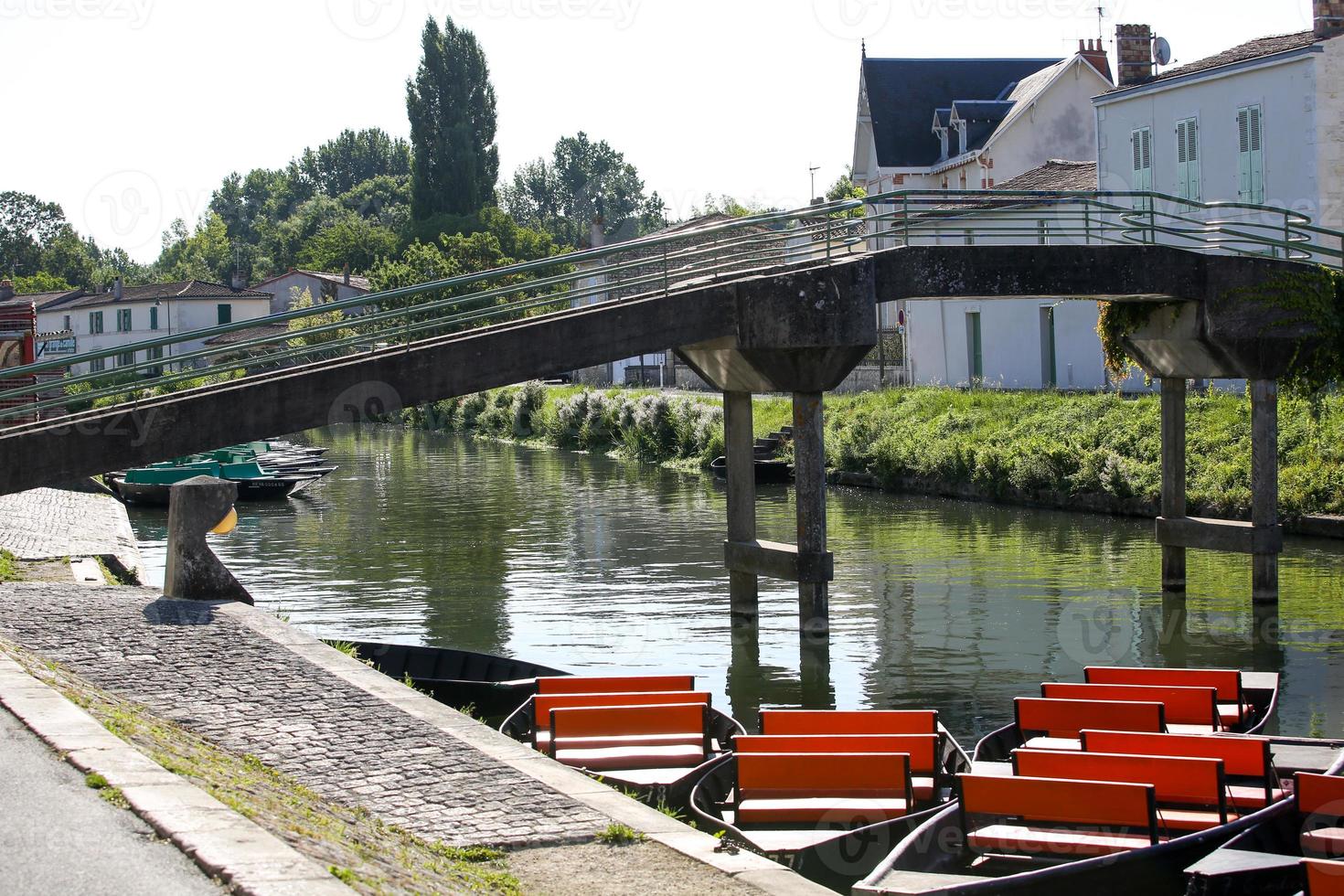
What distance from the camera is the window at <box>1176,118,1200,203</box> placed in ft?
120

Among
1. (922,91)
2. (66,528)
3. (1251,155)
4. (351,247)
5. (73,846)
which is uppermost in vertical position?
(351,247)

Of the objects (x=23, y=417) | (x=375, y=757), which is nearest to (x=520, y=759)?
(x=375, y=757)

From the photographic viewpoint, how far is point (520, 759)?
10266mm

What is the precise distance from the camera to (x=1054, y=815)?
10.3m

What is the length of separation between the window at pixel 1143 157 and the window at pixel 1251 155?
350cm

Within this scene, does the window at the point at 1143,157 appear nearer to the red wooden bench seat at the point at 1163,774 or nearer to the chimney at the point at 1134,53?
the chimney at the point at 1134,53

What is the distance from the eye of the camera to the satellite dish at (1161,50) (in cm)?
4022

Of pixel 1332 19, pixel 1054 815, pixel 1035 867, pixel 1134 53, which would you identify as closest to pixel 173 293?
pixel 1134 53

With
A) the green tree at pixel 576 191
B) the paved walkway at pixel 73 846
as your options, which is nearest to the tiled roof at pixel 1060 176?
the paved walkway at pixel 73 846

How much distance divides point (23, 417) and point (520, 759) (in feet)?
89.3

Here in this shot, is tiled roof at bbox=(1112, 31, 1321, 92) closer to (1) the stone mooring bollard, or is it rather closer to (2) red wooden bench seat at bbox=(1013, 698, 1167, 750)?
(2) red wooden bench seat at bbox=(1013, 698, 1167, 750)

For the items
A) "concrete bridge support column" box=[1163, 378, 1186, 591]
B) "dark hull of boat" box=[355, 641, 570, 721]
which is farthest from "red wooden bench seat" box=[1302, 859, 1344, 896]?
"concrete bridge support column" box=[1163, 378, 1186, 591]

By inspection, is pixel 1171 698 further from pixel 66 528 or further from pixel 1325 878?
pixel 66 528

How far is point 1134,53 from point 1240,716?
30.4m
